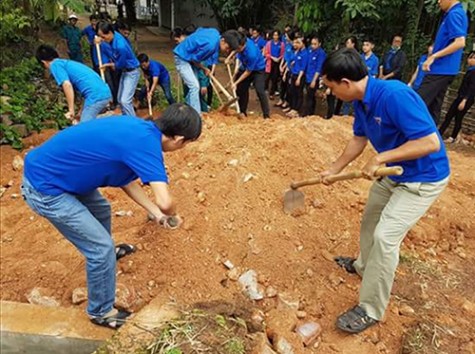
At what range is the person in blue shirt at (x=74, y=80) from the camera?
4453 millimetres

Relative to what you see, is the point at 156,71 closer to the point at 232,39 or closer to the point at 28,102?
the point at 232,39

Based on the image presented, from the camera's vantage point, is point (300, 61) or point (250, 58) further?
point (300, 61)

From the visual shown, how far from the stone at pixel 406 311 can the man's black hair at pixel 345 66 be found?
1.63 meters

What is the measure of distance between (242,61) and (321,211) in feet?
11.4

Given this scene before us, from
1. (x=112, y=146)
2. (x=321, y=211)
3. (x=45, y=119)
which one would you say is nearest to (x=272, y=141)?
(x=321, y=211)

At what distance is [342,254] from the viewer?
330 centimetres

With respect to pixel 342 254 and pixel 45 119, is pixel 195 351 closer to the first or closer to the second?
pixel 342 254

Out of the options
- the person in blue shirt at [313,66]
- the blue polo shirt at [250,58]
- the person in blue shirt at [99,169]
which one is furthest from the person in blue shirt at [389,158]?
the person in blue shirt at [313,66]

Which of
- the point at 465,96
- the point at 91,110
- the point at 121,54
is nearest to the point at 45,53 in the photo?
the point at 91,110

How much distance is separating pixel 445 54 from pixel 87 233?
12.9 feet

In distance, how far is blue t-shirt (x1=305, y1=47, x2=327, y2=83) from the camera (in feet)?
22.7

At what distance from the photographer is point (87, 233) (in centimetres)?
223

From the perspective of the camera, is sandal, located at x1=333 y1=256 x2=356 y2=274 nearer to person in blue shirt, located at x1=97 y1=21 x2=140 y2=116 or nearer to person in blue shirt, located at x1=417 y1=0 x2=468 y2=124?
person in blue shirt, located at x1=417 y1=0 x2=468 y2=124

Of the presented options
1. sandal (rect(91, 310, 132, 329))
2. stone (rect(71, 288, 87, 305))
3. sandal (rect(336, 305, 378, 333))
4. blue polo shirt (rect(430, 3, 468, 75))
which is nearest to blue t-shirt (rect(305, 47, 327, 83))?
blue polo shirt (rect(430, 3, 468, 75))
